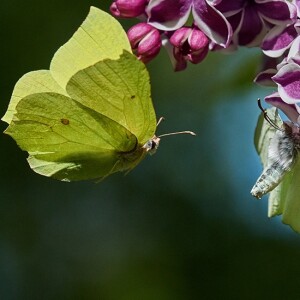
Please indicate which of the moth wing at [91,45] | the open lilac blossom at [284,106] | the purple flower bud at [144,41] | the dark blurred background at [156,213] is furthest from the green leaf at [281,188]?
the dark blurred background at [156,213]

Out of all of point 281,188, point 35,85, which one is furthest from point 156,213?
point 35,85

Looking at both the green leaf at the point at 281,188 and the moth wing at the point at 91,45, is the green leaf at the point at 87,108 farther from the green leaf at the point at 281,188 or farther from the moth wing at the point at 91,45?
the green leaf at the point at 281,188

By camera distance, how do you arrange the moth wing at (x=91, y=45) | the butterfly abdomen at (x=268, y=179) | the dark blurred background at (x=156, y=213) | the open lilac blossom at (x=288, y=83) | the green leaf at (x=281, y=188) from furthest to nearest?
the dark blurred background at (x=156, y=213) → the green leaf at (x=281, y=188) → the butterfly abdomen at (x=268, y=179) → the open lilac blossom at (x=288, y=83) → the moth wing at (x=91, y=45)

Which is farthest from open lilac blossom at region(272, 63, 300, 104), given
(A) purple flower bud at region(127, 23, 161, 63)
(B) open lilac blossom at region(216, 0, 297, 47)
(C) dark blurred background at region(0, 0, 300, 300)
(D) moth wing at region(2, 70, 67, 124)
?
(C) dark blurred background at region(0, 0, 300, 300)

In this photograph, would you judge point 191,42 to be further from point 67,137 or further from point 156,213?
point 156,213

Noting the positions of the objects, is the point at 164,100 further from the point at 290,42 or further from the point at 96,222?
the point at 290,42

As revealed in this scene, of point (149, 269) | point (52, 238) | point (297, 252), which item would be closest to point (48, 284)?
point (52, 238)
